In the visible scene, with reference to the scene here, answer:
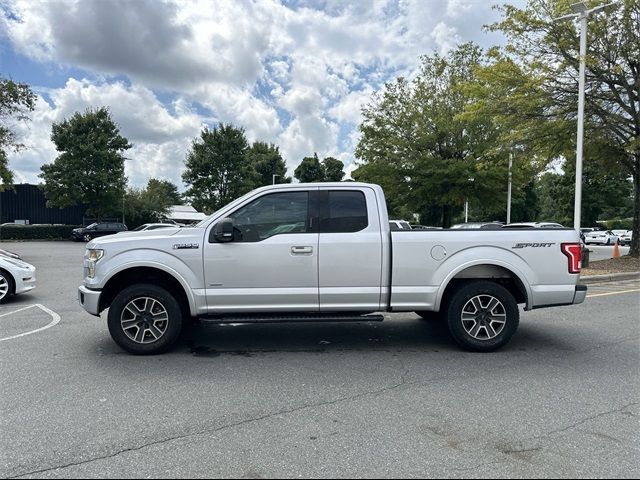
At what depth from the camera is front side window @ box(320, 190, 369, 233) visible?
550cm

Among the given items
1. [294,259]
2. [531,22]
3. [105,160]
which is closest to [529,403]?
[294,259]

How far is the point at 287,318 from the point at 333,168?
6292 centimetres

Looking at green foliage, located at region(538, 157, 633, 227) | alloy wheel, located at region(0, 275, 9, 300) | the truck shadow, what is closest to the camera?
the truck shadow

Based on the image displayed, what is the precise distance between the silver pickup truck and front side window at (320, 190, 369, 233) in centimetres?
1

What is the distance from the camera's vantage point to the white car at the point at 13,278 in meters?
8.95

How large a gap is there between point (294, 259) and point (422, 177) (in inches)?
747

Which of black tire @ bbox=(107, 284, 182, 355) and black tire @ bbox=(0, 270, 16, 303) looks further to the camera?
black tire @ bbox=(0, 270, 16, 303)

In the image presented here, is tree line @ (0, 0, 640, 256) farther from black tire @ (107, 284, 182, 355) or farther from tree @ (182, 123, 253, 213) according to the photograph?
black tire @ (107, 284, 182, 355)

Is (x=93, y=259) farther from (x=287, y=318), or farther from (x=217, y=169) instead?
(x=217, y=169)

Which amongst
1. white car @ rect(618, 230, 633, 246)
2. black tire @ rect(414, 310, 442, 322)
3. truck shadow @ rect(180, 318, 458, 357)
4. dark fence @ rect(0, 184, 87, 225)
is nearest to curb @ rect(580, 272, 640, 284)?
black tire @ rect(414, 310, 442, 322)

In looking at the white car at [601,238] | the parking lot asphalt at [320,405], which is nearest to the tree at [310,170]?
the white car at [601,238]

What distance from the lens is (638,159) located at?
54.3ft

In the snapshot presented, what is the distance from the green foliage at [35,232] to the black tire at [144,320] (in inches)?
1373

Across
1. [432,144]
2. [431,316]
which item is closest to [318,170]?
[432,144]
